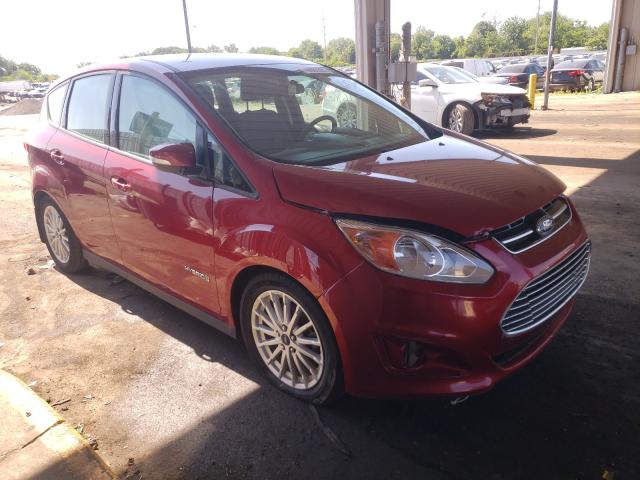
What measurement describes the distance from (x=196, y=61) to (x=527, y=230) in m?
2.36

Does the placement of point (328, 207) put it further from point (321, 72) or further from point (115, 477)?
point (321, 72)

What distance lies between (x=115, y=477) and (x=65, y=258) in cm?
282

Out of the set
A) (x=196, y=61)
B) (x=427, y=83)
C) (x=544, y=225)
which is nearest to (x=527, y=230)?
(x=544, y=225)

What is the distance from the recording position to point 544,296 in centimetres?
246

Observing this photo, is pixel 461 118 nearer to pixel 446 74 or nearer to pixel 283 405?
pixel 446 74

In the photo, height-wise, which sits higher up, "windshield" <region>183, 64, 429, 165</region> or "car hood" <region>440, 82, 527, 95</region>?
"windshield" <region>183, 64, 429, 165</region>

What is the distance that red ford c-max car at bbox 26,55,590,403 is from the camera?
227 cm

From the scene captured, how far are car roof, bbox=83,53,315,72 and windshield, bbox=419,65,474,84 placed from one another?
9.02 meters

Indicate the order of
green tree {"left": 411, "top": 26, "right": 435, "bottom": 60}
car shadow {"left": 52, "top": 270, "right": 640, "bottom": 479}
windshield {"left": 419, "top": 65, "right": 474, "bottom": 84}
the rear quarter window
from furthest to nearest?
green tree {"left": 411, "top": 26, "right": 435, "bottom": 60} < windshield {"left": 419, "top": 65, "right": 474, "bottom": 84} < the rear quarter window < car shadow {"left": 52, "top": 270, "right": 640, "bottom": 479}

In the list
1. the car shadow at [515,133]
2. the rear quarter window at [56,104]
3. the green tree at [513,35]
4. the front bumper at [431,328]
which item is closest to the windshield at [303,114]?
the front bumper at [431,328]

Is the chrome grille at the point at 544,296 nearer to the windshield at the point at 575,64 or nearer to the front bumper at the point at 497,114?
the front bumper at the point at 497,114

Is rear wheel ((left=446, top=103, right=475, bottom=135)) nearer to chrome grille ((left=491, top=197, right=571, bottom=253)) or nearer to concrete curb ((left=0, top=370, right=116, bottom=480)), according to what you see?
chrome grille ((left=491, top=197, right=571, bottom=253))

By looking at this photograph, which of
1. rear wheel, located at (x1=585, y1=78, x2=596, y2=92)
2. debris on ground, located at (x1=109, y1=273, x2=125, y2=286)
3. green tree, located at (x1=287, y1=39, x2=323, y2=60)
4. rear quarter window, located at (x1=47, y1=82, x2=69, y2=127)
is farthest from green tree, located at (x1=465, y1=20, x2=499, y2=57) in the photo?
debris on ground, located at (x1=109, y1=273, x2=125, y2=286)

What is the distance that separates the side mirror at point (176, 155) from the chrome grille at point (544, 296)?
5.85 ft
